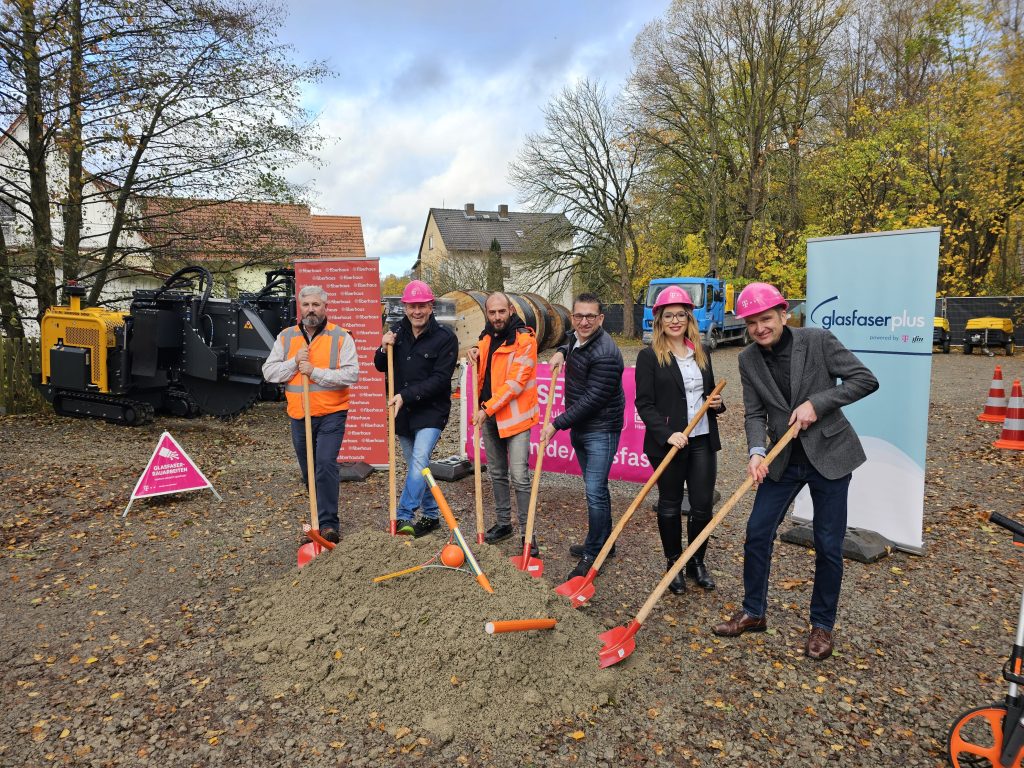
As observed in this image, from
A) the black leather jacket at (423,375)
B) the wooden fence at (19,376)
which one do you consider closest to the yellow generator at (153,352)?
the wooden fence at (19,376)

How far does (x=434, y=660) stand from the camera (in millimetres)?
3055

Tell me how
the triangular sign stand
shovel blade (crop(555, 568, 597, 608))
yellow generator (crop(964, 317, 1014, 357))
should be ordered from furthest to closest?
yellow generator (crop(964, 317, 1014, 357)) → the triangular sign stand → shovel blade (crop(555, 568, 597, 608))

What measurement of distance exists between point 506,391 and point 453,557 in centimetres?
134

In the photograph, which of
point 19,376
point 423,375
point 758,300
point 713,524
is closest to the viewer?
point 713,524

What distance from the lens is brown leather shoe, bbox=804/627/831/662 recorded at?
3.36 metres

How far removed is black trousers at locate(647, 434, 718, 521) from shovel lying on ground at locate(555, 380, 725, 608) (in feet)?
0.25

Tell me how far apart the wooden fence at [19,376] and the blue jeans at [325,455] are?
810 cm

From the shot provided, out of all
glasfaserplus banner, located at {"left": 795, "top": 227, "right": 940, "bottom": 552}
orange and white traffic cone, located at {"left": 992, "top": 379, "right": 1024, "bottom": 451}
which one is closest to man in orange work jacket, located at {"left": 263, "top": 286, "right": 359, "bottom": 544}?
glasfaserplus banner, located at {"left": 795, "top": 227, "right": 940, "bottom": 552}

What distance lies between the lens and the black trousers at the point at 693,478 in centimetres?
383

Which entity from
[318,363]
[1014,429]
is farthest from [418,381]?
[1014,429]

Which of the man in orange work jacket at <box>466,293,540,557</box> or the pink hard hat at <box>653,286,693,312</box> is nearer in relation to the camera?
the pink hard hat at <box>653,286,693,312</box>

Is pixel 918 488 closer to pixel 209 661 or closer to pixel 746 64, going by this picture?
pixel 209 661

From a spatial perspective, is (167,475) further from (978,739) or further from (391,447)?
(978,739)

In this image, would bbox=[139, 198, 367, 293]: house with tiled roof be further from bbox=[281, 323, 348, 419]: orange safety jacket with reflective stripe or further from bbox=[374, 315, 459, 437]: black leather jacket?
bbox=[374, 315, 459, 437]: black leather jacket
